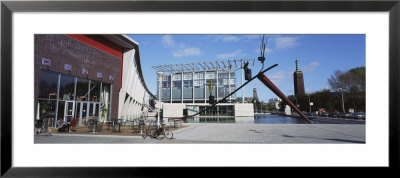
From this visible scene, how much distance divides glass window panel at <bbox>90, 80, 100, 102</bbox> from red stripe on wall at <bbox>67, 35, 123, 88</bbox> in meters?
2.67

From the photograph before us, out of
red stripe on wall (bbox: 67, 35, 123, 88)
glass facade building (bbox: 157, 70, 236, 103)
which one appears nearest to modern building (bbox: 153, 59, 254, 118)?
glass facade building (bbox: 157, 70, 236, 103)

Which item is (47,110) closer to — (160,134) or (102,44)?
(102,44)

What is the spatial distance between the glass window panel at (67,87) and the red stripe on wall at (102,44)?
2501 mm

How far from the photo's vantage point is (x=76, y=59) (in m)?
13.2

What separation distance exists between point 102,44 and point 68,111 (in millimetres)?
5561

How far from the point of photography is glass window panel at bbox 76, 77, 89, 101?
13922mm

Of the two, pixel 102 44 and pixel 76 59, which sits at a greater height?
pixel 102 44

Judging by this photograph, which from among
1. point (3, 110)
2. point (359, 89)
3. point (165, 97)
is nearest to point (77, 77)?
point (3, 110)

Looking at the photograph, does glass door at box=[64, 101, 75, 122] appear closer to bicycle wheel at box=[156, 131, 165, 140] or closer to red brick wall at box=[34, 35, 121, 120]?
red brick wall at box=[34, 35, 121, 120]

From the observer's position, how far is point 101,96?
16.6 metres

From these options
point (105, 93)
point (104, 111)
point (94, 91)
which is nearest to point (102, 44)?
point (94, 91)

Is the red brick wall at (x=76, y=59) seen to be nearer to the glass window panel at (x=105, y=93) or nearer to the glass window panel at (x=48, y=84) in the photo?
the glass window panel at (x=48, y=84)
